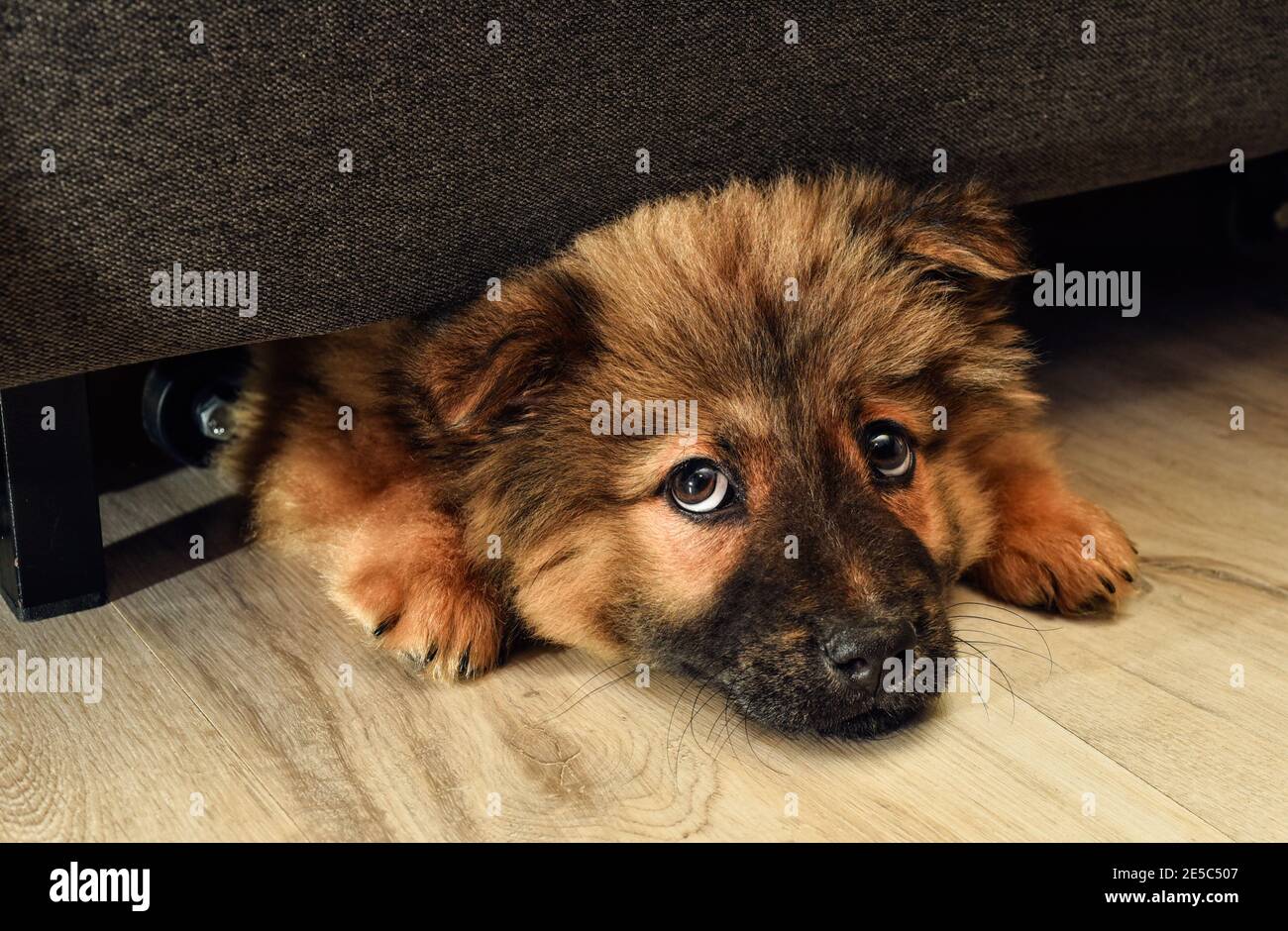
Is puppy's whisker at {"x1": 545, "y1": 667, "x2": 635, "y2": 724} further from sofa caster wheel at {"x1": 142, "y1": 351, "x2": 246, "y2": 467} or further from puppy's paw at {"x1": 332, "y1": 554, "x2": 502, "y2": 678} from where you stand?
sofa caster wheel at {"x1": 142, "y1": 351, "x2": 246, "y2": 467}

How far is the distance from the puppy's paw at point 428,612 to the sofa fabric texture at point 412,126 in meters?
0.47

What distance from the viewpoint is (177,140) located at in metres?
1.87

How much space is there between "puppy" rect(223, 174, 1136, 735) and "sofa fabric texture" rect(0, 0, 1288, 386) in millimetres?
131

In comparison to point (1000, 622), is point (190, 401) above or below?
above

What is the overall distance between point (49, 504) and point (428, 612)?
28.8 inches

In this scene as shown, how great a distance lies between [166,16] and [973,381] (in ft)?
4.77

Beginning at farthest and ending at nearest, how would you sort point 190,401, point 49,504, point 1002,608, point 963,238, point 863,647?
point 190,401 → point 1002,608 → point 49,504 → point 963,238 → point 863,647

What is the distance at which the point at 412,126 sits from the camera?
6.58ft

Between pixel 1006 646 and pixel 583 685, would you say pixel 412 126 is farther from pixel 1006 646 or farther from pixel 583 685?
pixel 1006 646

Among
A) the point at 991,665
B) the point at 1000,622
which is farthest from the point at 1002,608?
the point at 991,665

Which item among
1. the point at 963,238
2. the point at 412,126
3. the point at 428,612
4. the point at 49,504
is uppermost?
the point at 412,126

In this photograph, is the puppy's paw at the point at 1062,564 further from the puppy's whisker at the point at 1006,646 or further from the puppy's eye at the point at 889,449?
the puppy's eye at the point at 889,449

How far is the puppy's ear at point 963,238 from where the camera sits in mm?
2201
